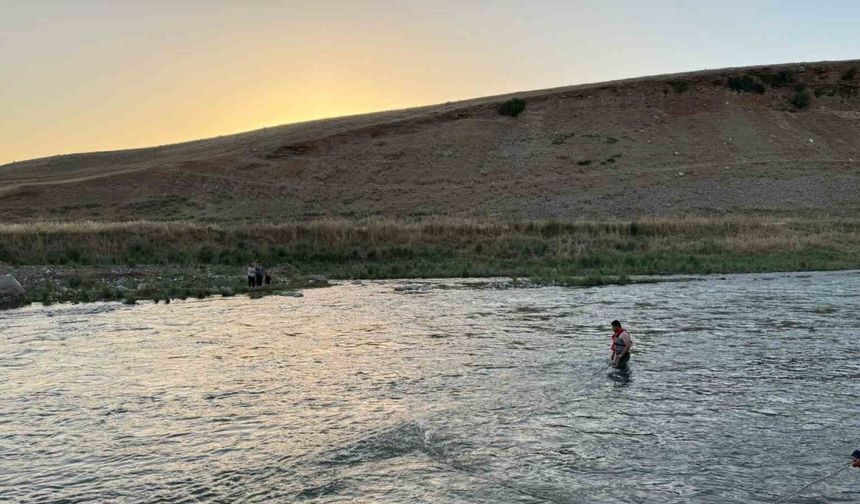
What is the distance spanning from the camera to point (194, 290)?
32.6 m

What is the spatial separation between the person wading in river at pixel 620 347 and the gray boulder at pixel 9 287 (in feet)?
79.7

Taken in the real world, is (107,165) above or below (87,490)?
above

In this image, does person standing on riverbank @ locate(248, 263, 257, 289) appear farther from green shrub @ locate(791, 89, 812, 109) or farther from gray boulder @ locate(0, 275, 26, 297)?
green shrub @ locate(791, 89, 812, 109)

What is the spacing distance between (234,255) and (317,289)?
9.77 m

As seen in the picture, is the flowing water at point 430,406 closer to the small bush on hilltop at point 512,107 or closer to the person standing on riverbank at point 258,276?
the person standing on riverbank at point 258,276

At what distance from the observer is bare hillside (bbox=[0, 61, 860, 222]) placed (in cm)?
6562

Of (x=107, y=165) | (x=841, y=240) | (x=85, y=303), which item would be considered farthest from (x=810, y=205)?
(x=107, y=165)

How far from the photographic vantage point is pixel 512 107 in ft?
327

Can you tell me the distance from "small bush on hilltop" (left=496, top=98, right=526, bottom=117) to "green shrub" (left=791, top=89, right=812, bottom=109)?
105 feet

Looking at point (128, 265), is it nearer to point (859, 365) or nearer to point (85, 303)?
point (85, 303)

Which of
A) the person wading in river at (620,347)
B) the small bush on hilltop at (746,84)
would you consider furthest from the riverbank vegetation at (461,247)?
the small bush on hilltop at (746,84)

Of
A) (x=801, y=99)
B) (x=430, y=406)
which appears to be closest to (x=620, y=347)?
(x=430, y=406)

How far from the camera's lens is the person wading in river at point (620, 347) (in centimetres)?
1833

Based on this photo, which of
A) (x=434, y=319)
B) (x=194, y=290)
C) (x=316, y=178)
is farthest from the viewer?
(x=316, y=178)
